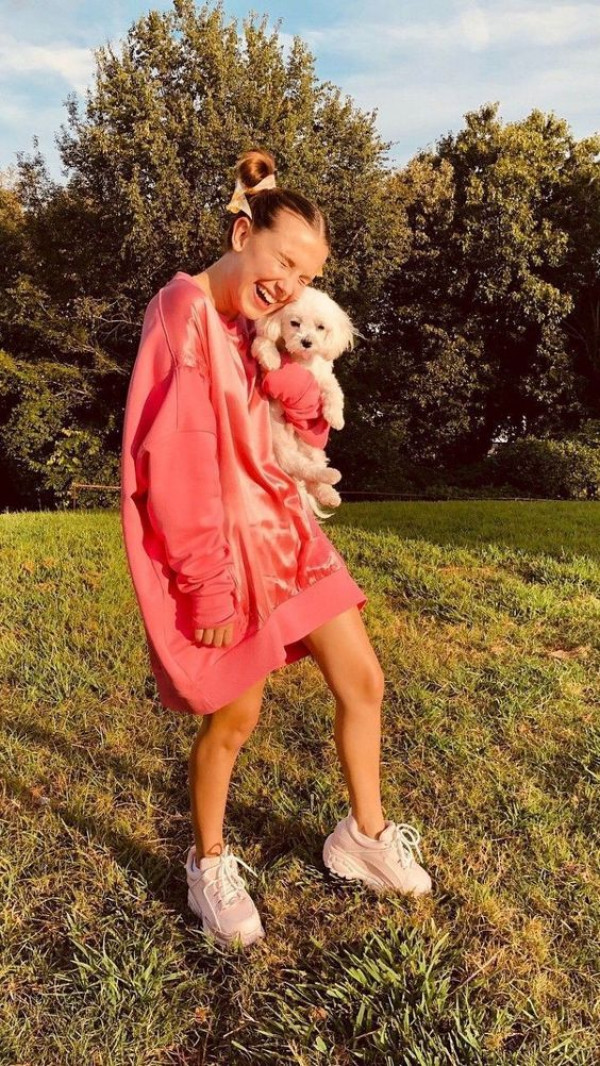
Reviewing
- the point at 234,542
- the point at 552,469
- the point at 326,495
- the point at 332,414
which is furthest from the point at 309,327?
the point at 552,469

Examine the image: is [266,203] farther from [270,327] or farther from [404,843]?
[404,843]

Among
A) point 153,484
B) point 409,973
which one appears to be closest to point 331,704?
point 409,973

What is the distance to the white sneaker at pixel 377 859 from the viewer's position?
2262 millimetres

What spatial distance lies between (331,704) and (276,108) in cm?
1888

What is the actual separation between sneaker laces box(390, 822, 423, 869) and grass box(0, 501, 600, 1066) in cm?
9

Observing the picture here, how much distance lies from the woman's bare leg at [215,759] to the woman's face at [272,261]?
3.09 feet

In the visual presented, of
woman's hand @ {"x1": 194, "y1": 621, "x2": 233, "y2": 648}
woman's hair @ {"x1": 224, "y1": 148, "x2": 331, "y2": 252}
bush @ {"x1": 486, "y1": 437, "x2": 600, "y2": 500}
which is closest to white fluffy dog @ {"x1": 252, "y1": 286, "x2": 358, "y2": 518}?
woman's hair @ {"x1": 224, "y1": 148, "x2": 331, "y2": 252}

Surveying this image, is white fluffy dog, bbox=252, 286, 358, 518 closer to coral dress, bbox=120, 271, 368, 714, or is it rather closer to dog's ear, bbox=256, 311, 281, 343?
dog's ear, bbox=256, 311, 281, 343

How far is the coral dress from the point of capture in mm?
1793

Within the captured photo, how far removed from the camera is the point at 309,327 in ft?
8.09

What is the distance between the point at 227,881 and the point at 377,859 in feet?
1.39

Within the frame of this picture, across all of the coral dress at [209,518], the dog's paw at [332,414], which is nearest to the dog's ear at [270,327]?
the coral dress at [209,518]

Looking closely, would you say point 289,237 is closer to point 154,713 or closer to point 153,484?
point 153,484

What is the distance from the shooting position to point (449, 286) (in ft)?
67.4
